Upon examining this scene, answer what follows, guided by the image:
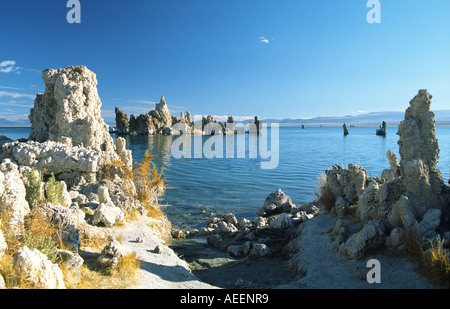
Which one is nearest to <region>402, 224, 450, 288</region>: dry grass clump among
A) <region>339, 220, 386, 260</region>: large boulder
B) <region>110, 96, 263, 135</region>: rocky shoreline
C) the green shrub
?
<region>339, 220, 386, 260</region>: large boulder

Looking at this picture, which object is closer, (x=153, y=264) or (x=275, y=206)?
(x=153, y=264)

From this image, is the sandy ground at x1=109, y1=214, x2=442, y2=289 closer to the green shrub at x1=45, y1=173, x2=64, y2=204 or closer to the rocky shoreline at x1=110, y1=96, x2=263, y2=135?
the green shrub at x1=45, y1=173, x2=64, y2=204

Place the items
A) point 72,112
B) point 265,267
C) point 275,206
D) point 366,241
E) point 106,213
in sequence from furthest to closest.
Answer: point 275,206 < point 72,112 < point 106,213 < point 265,267 < point 366,241

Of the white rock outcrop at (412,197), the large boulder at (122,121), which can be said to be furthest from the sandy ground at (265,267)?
the large boulder at (122,121)

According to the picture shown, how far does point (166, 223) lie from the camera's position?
481 inches

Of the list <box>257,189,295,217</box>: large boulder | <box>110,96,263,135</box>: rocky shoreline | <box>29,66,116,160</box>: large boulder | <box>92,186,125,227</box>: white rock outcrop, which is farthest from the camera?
<box>110,96,263,135</box>: rocky shoreline

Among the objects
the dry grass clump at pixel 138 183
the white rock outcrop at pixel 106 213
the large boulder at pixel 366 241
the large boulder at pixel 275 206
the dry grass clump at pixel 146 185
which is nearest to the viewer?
the large boulder at pixel 366 241

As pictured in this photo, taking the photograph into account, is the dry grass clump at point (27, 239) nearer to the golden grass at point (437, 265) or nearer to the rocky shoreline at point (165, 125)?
the golden grass at point (437, 265)

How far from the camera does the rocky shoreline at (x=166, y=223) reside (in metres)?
5.99

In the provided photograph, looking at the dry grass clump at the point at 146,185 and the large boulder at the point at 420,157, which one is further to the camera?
the dry grass clump at the point at 146,185

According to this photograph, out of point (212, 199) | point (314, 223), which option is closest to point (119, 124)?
point (212, 199)

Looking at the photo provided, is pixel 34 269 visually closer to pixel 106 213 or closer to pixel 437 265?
pixel 106 213

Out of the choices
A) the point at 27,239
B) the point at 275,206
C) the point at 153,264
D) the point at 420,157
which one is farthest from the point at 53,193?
the point at 275,206

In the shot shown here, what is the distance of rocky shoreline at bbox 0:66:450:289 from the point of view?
599 cm
